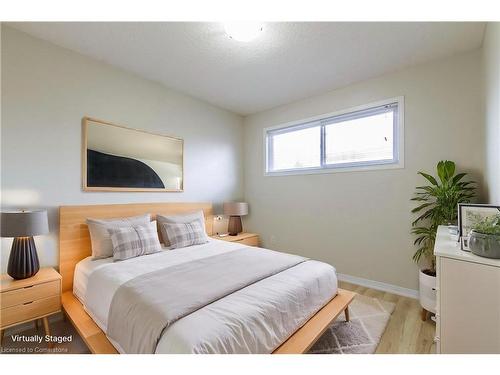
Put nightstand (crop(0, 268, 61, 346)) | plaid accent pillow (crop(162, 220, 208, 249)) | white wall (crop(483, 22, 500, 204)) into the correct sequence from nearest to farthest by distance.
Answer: white wall (crop(483, 22, 500, 204)), nightstand (crop(0, 268, 61, 346)), plaid accent pillow (crop(162, 220, 208, 249))

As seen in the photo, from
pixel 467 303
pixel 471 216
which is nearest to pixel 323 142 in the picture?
pixel 471 216

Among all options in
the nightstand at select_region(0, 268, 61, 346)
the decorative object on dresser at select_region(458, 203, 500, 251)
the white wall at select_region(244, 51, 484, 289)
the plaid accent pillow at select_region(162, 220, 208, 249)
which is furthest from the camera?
the plaid accent pillow at select_region(162, 220, 208, 249)

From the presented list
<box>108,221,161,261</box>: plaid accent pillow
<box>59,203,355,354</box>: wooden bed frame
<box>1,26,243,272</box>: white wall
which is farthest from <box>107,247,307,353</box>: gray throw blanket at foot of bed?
<box>1,26,243,272</box>: white wall

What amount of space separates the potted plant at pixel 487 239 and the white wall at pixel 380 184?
4.19 feet

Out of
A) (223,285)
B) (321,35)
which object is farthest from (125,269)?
(321,35)

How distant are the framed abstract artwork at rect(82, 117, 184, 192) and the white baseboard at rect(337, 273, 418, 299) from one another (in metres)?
2.64

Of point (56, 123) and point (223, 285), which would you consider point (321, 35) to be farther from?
point (56, 123)

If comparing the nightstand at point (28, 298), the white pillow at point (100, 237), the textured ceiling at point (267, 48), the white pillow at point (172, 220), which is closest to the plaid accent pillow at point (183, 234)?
the white pillow at point (172, 220)

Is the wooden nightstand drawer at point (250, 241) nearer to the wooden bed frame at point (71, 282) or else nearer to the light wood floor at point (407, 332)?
the wooden bed frame at point (71, 282)

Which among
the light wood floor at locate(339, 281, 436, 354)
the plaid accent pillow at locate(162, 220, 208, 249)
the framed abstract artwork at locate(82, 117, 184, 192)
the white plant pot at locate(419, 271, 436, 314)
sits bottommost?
the light wood floor at locate(339, 281, 436, 354)

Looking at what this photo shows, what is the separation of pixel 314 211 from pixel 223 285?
2191 millimetres

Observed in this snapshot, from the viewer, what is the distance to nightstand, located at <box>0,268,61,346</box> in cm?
166

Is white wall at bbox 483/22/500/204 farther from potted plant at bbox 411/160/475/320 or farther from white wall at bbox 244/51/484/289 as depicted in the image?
white wall at bbox 244/51/484/289

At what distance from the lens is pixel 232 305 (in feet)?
4.40
